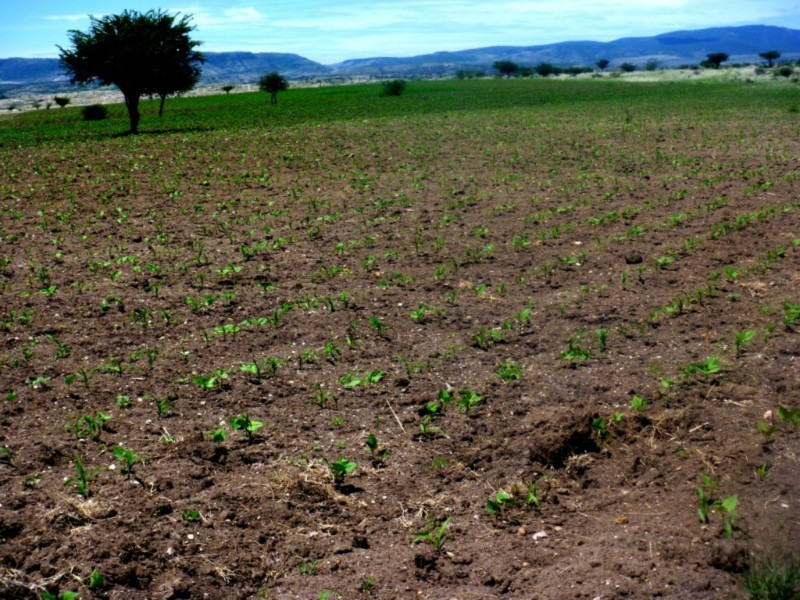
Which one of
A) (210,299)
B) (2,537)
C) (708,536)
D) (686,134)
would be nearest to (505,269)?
(210,299)

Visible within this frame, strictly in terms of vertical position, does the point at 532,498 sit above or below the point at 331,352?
below

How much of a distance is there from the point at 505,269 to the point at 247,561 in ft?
21.6

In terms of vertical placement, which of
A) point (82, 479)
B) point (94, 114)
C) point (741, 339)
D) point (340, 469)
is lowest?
point (340, 469)

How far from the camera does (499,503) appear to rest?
4.78 metres

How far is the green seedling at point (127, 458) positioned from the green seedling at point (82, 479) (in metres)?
0.18

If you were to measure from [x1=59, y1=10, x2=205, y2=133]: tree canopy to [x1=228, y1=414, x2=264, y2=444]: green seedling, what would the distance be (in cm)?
3211

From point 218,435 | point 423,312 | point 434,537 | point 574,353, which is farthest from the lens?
point 423,312

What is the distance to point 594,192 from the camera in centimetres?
1522

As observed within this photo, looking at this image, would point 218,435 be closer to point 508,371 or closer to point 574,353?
point 508,371

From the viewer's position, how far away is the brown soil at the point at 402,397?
13.8 feet

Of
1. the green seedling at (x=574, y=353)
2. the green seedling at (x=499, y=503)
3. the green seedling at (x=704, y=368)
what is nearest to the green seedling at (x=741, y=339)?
the green seedling at (x=704, y=368)

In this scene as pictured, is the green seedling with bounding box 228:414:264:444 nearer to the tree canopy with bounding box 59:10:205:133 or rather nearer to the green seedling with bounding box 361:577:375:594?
the green seedling with bounding box 361:577:375:594

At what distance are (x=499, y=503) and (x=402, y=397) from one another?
5.98 feet

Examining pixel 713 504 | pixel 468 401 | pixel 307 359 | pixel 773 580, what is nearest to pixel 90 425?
pixel 307 359
